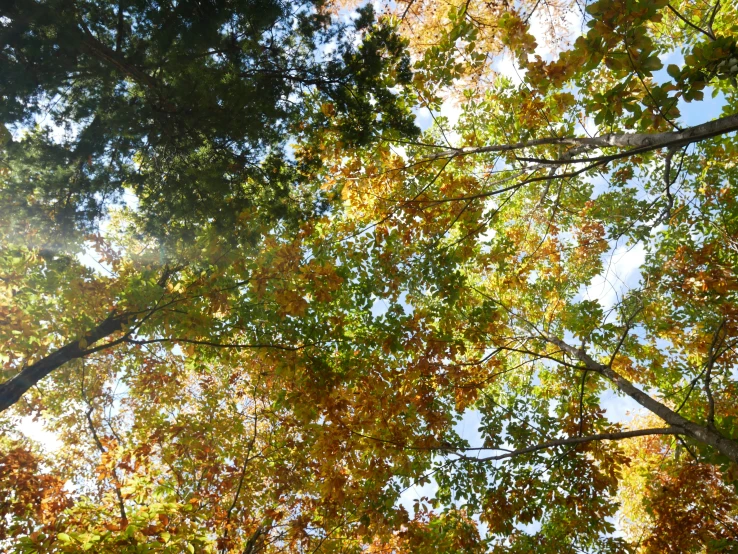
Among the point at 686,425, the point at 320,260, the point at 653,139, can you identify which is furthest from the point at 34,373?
the point at 686,425

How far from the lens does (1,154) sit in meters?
4.77

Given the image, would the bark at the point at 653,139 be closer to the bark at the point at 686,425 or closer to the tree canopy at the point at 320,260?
the tree canopy at the point at 320,260

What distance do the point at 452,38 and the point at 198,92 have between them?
2780 millimetres

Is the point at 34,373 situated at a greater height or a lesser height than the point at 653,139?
lesser

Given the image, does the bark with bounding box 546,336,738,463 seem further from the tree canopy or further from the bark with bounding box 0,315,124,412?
the bark with bounding box 0,315,124,412

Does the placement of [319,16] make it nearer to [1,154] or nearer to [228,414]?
[1,154]

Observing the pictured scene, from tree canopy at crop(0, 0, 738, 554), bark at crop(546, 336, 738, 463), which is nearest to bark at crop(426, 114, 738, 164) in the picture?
tree canopy at crop(0, 0, 738, 554)

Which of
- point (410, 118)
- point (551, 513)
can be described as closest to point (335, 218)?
point (410, 118)

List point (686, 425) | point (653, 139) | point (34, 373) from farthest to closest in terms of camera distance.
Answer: point (34, 373)
point (686, 425)
point (653, 139)

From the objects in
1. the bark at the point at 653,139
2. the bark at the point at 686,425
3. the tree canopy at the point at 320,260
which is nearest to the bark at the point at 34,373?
the tree canopy at the point at 320,260

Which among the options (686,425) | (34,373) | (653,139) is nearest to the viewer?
(653,139)

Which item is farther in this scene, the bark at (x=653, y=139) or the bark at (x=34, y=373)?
the bark at (x=34, y=373)

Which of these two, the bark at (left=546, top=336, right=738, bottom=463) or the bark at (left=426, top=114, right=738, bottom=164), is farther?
the bark at (left=546, top=336, right=738, bottom=463)

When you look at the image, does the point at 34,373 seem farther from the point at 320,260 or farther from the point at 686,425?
the point at 686,425
